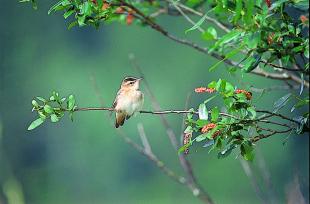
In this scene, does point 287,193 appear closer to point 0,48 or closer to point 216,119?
point 216,119

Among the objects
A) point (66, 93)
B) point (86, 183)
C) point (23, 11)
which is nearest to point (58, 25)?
point (23, 11)

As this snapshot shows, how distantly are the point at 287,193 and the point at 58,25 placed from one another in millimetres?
32843

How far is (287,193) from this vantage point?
484 centimetres

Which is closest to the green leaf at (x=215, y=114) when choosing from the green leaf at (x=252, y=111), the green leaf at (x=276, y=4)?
the green leaf at (x=252, y=111)

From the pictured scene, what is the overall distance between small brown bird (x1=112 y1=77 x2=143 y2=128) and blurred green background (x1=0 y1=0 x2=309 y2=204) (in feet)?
63.2

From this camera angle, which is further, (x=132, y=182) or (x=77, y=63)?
(x=77, y=63)

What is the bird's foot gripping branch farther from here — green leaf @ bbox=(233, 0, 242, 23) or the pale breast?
the pale breast

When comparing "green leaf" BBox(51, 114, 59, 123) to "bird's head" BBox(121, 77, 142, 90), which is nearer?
"green leaf" BBox(51, 114, 59, 123)

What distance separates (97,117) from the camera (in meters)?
34.7

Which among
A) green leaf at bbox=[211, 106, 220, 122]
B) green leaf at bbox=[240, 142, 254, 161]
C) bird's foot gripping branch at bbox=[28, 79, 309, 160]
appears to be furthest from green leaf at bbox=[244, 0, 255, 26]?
green leaf at bbox=[240, 142, 254, 161]

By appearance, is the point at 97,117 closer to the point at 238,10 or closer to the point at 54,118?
the point at 54,118

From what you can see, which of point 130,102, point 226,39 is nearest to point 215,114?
point 226,39

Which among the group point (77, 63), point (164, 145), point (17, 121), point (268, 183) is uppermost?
point (77, 63)

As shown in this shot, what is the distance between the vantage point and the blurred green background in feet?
99.9
